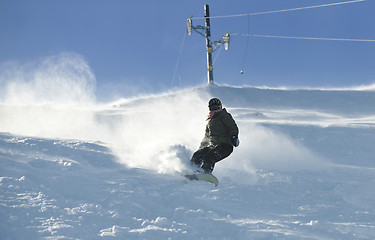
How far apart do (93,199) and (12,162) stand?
1.92 meters

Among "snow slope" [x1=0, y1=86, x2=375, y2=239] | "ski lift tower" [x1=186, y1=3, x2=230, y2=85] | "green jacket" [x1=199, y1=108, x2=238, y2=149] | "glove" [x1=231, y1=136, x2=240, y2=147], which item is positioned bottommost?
"snow slope" [x1=0, y1=86, x2=375, y2=239]

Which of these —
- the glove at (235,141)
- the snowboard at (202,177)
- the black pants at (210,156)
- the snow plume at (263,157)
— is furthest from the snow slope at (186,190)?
the glove at (235,141)

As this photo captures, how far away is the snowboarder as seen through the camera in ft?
19.7

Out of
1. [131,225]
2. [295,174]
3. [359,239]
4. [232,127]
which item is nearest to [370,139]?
[295,174]

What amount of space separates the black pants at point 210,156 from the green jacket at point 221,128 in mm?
150

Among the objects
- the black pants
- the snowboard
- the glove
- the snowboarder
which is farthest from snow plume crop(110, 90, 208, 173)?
the glove

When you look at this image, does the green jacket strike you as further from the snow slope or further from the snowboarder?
the snow slope

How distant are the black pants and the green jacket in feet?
0.49

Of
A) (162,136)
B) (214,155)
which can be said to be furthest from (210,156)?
(162,136)

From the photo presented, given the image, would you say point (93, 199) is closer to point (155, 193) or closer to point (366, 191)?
point (155, 193)

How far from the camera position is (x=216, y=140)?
644 cm

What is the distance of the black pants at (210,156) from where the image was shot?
591 cm

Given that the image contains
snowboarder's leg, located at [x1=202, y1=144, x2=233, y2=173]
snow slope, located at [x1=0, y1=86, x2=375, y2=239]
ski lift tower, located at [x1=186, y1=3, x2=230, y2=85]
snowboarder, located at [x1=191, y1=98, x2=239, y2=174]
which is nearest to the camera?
snow slope, located at [x1=0, y1=86, x2=375, y2=239]

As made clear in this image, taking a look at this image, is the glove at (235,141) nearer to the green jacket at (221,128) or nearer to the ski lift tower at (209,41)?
the green jacket at (221,128)
